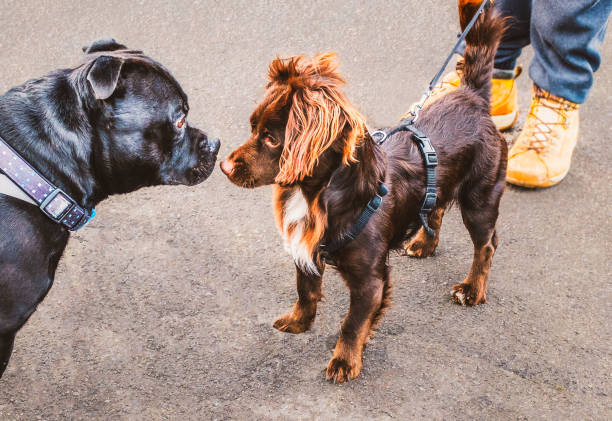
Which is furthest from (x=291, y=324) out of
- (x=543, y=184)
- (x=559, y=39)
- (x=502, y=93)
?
(x=559, y=39)

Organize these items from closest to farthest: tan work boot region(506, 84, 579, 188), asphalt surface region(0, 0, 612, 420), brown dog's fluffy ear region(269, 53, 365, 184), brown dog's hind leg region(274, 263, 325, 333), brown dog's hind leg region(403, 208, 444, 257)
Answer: brown dog's fluffy ear region(269, 53, 365, 184)
asphalt surface region(0, 0, 612, 420)
brown dog's hind leg region(274, 263, 325, 333)
brown dog's hind leg region(403, 208, 444, 257)
tan work boot region(506, 84, 579, 188)

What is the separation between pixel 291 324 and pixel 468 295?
39.7 inches

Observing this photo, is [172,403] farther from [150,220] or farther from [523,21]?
[523,21]

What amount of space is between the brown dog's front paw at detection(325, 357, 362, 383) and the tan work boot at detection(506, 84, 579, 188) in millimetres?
1944

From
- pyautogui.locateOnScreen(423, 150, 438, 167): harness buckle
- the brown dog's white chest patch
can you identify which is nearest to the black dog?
the brown dog's white chest patch

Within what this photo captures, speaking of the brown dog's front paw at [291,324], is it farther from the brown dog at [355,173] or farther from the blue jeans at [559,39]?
the blue jeans at [559,39]

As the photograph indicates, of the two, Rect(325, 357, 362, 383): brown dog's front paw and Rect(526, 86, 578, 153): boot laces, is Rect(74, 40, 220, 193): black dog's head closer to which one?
Rect(325, 357, 362, 383): brown dog's front paw

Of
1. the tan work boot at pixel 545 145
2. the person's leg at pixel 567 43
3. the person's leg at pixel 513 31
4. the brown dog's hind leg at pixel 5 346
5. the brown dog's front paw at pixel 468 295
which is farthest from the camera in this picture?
the person's leg at pixel 513 31

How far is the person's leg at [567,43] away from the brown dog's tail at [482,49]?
943 millimetres

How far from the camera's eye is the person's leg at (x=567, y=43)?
3795 mm

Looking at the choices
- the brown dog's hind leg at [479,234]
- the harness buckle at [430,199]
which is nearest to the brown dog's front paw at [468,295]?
the brown dog's hind leg at [479,234]

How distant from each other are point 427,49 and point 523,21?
1237mm

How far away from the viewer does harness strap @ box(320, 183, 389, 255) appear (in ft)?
8.74

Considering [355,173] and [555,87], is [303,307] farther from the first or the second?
[555,87]
